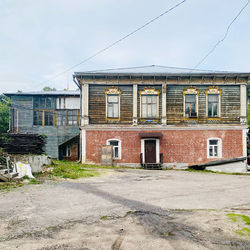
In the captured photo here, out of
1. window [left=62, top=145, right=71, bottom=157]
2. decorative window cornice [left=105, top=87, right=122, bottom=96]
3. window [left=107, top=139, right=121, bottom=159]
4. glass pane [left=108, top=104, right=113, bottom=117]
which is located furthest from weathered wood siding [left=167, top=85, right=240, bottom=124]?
window [left=62, top=145, right=71, bottom=157]

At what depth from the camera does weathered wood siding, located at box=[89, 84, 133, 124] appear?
17.1 m

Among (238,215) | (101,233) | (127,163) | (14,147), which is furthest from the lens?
(127,163)

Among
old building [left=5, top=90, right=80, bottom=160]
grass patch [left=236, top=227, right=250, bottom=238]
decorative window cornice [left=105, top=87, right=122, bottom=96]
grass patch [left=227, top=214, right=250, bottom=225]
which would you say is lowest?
grass patch [left=227, top=214, right=250, bottom=225]

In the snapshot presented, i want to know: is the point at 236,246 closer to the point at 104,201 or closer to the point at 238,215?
the point at 238,215

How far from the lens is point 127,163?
1678 centimetres

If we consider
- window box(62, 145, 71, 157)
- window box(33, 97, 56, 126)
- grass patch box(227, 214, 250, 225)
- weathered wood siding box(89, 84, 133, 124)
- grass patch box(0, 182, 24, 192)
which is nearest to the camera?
grass patch box(227, 214, 250, 225)

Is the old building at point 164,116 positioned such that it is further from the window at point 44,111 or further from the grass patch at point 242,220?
the grass patch at point 242,220

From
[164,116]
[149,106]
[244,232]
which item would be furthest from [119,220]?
[149,106]

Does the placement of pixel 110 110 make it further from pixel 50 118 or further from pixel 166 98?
pixel 50 118

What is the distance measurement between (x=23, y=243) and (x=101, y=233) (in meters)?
1.18

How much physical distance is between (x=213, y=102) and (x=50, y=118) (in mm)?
16669

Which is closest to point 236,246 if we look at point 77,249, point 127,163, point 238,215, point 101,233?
point 238,215

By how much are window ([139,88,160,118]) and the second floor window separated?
416 cm

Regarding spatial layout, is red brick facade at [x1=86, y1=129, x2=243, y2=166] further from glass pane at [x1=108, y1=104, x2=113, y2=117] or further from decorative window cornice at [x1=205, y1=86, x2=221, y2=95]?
decorative window cornice at [x1=205, y1=86, x2=221, y2=95]
